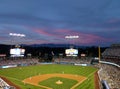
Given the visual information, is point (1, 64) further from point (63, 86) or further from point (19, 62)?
point (63, 86)

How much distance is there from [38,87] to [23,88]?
2.91 metres

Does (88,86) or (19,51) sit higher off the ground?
(19,51)

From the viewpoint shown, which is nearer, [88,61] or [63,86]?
[63,86]

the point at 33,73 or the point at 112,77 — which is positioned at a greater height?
the point at 112,77

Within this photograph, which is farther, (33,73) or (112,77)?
(33,73)

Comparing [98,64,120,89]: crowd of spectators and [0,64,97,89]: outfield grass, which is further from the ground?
[98,64,120,89]: crowd of spectators

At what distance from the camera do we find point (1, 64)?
183 feet

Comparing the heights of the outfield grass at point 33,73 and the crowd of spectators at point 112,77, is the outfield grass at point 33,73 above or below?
below

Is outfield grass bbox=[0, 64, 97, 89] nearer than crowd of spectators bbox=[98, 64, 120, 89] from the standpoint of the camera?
No

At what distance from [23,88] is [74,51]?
38.7m

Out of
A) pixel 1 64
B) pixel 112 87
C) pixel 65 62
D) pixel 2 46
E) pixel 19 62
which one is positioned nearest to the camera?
pixel 112 87

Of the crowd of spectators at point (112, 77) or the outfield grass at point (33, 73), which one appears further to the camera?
the outfield grass at point (33, 73)

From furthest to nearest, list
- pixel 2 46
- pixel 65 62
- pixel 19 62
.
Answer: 1. pixel 2 46
2. pixel 65 62
3. pixel 19 62

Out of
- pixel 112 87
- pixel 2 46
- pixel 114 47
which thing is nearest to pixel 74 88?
pixel 112 87
